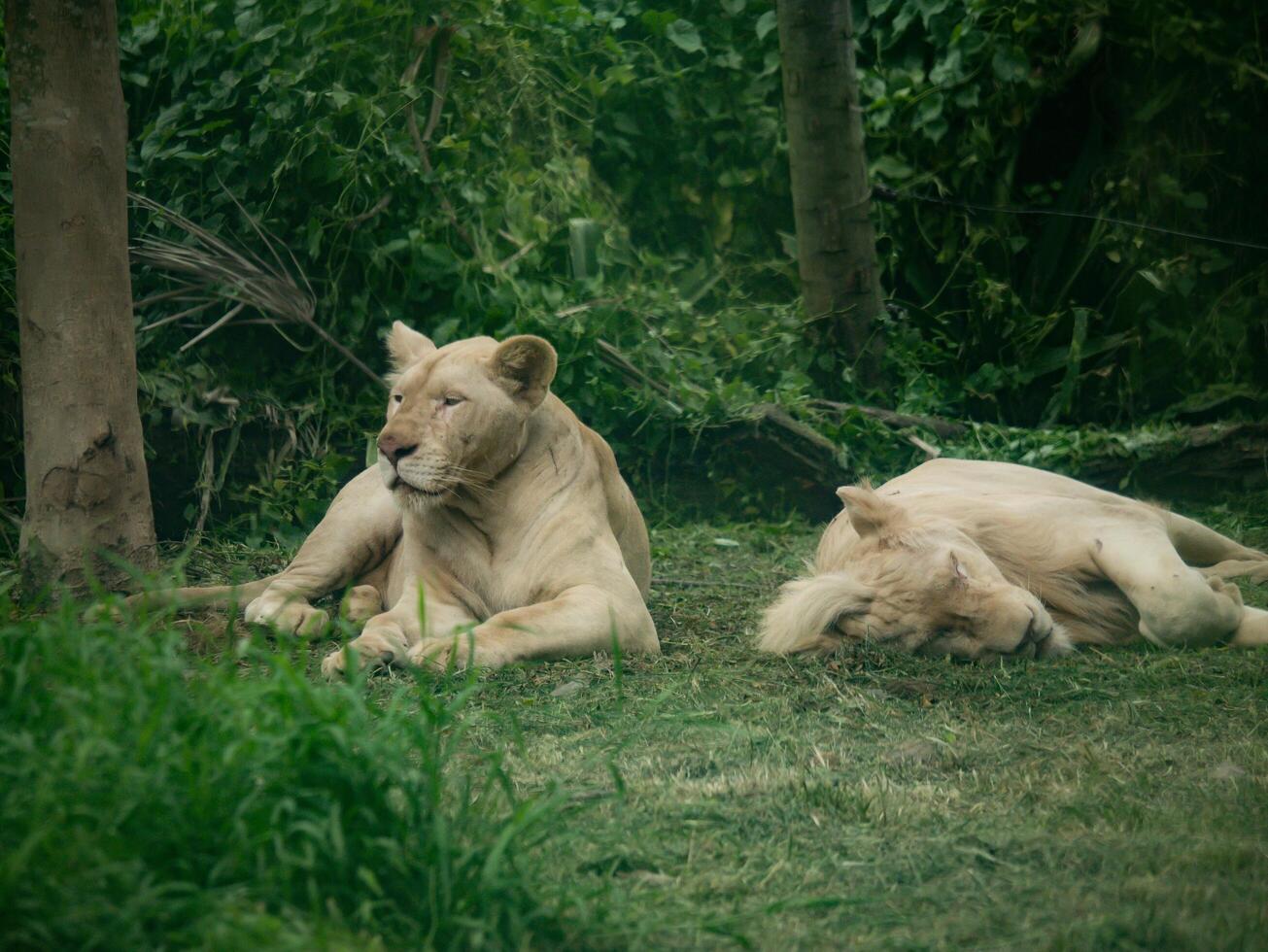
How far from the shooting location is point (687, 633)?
4.92 metres

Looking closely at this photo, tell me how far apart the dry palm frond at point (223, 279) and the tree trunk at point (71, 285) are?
180 cm

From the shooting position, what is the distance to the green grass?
1.99 metres

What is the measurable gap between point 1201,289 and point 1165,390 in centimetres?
67

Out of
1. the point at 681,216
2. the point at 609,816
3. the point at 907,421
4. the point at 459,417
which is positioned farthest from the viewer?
the point at 681,216

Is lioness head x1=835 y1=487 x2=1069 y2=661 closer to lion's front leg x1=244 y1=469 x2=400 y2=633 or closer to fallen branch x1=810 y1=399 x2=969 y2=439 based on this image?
lion's front leg x1=244 y1=469 x2=400 y2=633

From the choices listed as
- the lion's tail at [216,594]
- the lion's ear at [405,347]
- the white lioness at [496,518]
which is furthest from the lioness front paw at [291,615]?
the lion's ear at [405,347]

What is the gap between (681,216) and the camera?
389 inches

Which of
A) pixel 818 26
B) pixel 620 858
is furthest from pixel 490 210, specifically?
pixel 620 858

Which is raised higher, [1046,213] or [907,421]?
[1046,213]

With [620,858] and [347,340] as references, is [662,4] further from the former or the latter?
[620,858]

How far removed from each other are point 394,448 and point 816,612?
151 cm

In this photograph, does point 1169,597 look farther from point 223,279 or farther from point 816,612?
point 223,279

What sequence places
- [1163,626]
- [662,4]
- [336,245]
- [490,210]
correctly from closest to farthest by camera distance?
[1163,626] → [336,245] → [490,210] → [662,4]

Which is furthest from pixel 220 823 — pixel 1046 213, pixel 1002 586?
pixel 1046 213
